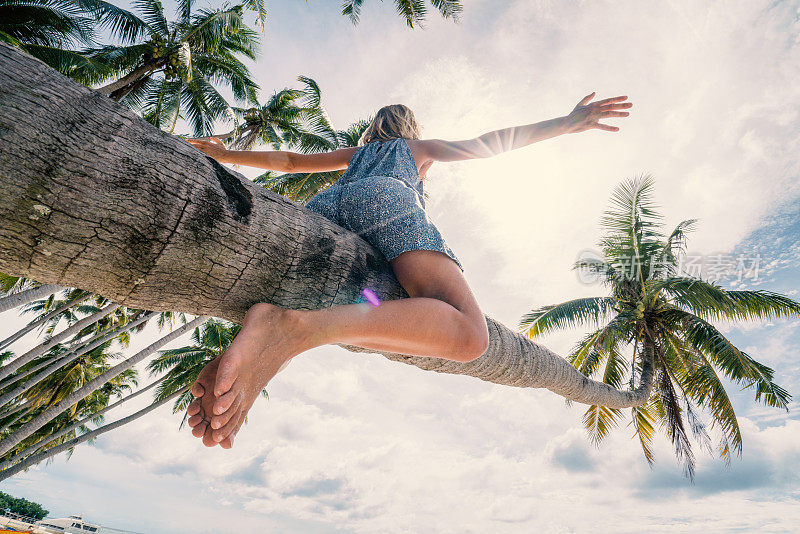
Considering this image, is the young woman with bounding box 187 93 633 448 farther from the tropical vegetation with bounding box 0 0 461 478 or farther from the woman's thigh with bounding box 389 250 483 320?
the tropical vegetation with bounding box 0 0 461 478

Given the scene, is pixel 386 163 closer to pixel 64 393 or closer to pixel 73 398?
pixel 73 398

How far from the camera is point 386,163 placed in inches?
72.2

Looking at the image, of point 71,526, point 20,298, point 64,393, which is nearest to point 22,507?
point 71,526

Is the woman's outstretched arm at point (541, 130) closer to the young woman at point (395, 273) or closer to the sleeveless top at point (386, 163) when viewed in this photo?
the young woman at point (395, 273)

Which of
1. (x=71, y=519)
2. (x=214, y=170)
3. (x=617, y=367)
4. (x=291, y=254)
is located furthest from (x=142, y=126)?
(x=71, y=519)

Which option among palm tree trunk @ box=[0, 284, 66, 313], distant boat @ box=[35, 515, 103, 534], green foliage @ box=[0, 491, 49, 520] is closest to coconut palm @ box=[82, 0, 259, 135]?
palm tree trunk @ box=[0, 284, 66, 313]

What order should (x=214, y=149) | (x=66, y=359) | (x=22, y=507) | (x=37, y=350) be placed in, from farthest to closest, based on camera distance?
(x=22, y=507), (x=66, y=359), (x=37, y=350), (x=214, y=149)

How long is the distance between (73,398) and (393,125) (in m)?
9.91

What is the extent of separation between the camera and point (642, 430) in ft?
29.9

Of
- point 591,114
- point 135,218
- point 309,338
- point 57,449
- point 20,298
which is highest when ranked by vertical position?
point 20,298

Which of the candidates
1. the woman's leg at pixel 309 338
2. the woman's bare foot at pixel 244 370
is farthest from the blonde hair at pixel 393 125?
the woman's bare foot at pixel 244 370

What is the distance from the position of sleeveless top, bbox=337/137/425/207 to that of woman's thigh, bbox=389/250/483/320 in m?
0.45

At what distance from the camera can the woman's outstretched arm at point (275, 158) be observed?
1.94 metres

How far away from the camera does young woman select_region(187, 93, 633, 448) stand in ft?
3.50
